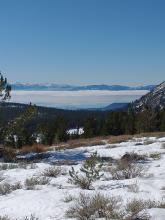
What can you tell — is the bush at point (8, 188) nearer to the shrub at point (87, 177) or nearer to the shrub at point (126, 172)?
the shrub at point (87, 177)

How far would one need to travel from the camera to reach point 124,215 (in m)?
8.12

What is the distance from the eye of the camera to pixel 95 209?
853cm

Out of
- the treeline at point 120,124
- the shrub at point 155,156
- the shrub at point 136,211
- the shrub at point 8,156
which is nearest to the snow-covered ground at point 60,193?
the shrub at point 136,211

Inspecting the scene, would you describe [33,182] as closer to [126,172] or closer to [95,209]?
[126,172]

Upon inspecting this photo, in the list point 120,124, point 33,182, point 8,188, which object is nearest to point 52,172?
point 33,182

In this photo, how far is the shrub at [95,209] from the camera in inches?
327

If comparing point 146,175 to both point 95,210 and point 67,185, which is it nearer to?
point 67,185

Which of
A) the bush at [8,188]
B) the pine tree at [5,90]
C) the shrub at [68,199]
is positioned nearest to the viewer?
the shrub at [68,199]

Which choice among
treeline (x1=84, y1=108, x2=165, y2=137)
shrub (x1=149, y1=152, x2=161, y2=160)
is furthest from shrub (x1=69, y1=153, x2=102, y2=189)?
treeline (x1=84, y1=108, x2=165, y2=137)

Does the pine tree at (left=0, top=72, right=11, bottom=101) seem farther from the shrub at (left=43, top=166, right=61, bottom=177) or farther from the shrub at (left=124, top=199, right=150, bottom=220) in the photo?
the shrub at (left=124, top=199, right=150, bottom=220)

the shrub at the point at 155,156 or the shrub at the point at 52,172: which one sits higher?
the shrub at the point at 155,156

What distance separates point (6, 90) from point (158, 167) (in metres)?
11.7

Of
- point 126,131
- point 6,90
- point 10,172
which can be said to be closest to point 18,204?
point 10,172

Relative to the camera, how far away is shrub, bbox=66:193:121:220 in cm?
831
